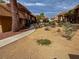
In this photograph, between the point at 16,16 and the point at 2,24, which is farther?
the point at 2,24

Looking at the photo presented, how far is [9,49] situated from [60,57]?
3844 millimetres

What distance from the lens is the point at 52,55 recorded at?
43.5 ft

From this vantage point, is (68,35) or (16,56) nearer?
(16,56)

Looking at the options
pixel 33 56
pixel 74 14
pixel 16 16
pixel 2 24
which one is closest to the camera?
pixel 33 56

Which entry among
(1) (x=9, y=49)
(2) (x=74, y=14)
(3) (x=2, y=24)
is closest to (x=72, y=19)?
(2) (x=74, y=14)

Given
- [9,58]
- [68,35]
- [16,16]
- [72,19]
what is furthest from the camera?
[72,19]

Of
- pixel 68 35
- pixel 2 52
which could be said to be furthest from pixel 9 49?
pixel 68 35

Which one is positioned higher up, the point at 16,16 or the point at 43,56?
the point at 16,16

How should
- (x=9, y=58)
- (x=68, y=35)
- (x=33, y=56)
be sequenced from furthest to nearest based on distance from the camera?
(x=68, y=35) → (x=33, y=56) → (x=9, y=58)

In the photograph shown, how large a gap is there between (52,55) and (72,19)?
182 ft

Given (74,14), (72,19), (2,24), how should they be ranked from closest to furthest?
(2,24) → (74,14) → (72,19)

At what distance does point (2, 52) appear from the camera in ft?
42.5

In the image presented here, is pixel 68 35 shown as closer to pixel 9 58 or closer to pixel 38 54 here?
pixel 38 54

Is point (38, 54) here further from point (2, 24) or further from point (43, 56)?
point (2, 24)
